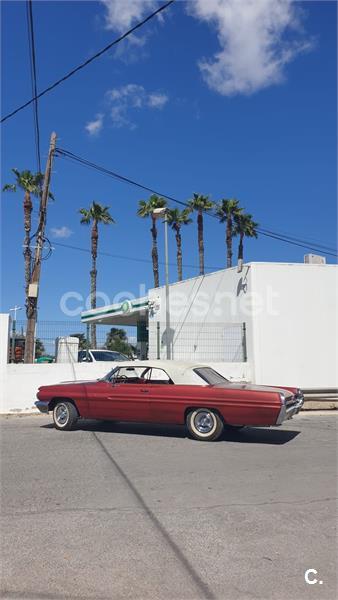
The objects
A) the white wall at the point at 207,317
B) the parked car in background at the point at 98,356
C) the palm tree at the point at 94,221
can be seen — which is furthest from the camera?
the palm tree at the point at 94,221

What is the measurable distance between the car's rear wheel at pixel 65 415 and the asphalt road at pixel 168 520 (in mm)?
1254

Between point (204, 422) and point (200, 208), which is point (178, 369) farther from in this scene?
point (200, 208)

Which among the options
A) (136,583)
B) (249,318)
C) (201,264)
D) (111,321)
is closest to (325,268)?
(249,318)

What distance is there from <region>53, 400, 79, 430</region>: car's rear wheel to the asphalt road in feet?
4.12

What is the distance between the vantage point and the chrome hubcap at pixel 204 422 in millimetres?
8867

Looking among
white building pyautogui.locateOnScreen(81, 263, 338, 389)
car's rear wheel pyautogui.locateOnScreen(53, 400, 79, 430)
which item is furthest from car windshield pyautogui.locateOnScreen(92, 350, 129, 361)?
car's rear wheel pyautogui.locateOnScreen(53, 400, 79, 430)

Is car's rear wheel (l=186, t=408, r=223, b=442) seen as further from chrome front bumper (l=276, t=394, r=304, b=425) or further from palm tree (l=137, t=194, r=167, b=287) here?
palm tree (l=137, t=194, r=167, b=287)

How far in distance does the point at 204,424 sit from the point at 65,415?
2818mm

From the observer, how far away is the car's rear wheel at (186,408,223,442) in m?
8.79

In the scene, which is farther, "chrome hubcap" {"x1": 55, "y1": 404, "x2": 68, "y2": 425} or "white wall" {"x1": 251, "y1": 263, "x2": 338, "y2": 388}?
"white wall" {"x1": 251, "y1": 263, "x2": 338, "y2": 388}

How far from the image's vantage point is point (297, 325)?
16.2 meters

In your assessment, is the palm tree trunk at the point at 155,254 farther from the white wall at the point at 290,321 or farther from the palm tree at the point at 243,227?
the white wall at the point at 290,321

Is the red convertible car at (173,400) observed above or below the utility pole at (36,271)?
below

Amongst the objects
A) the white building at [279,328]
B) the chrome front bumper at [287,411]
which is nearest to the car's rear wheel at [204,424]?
the chrome front bumper at [287,411]
